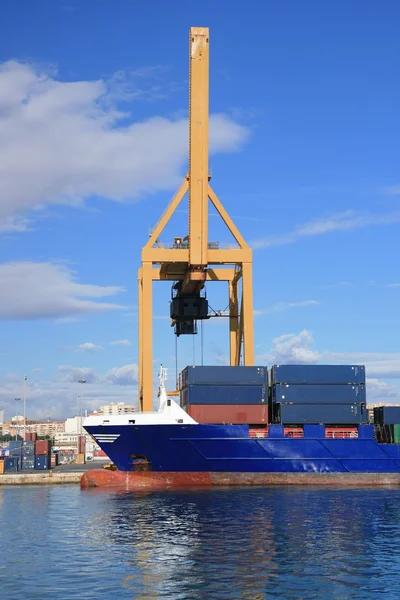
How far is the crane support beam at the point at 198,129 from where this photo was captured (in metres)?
45.3

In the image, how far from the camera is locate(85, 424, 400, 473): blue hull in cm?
4003

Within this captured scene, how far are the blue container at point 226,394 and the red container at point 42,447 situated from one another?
22.4 m

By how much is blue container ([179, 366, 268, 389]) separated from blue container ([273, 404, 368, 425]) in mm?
2191

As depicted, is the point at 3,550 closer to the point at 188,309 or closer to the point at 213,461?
the point at 213,461

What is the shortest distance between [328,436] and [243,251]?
13040mm

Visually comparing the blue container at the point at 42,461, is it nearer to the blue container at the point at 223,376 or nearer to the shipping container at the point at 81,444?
the shipping container at the point at 81,444

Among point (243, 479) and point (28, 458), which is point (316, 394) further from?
point (28, 458)

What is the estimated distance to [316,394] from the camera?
41844mm

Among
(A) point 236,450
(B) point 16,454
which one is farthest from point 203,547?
(B) point 16,454

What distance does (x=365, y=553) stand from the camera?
2209 cm

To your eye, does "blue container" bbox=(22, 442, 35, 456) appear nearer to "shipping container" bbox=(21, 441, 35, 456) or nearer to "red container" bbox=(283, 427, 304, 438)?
"shipping container" bbox=(21, 441, 35, 456)

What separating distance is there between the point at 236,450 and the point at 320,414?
553 centimetres

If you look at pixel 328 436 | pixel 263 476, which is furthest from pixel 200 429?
pixel 328 436

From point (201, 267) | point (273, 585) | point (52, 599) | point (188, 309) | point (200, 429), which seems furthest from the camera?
point (188, 309)
